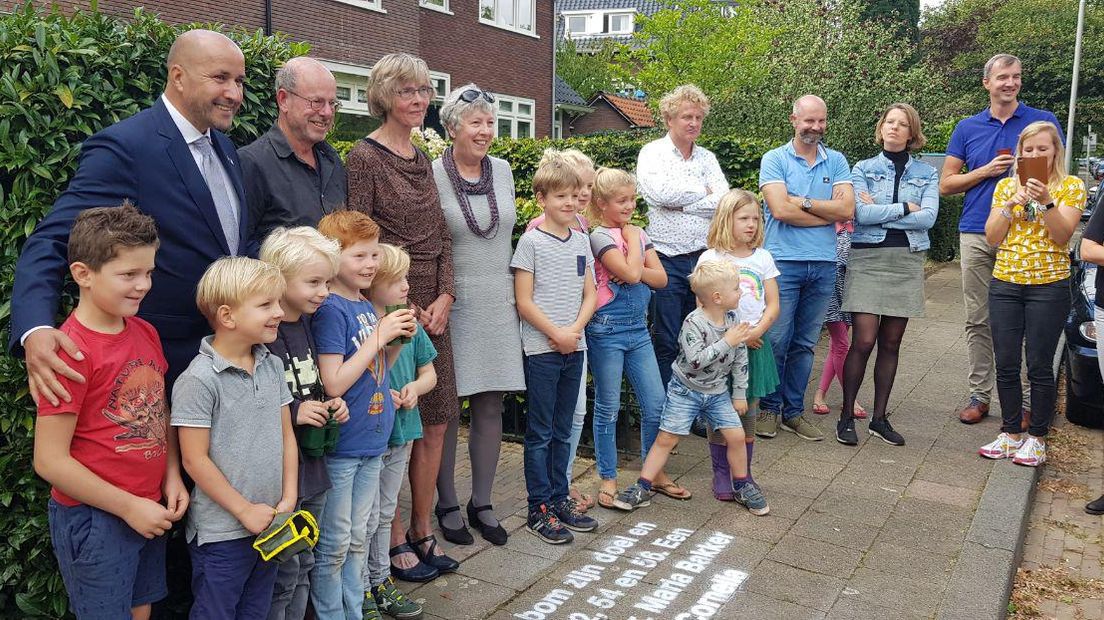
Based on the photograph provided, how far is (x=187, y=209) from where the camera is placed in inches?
116

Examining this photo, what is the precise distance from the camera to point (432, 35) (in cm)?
2206

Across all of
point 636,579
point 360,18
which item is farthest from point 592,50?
point 636,579

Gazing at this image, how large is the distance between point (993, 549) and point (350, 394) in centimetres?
319

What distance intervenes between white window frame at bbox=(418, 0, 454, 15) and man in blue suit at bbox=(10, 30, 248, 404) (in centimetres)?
1962

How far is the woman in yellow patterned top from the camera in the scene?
5.33m

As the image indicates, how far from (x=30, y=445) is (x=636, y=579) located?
248cm

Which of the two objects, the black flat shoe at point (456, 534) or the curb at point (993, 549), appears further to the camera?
the black flat shoe at point (456, 534)

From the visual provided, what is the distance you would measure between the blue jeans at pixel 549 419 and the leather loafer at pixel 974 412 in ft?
A: 11.8

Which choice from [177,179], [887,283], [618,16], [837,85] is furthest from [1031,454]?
[618,16]

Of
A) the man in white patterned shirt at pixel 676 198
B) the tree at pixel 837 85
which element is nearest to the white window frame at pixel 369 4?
the tree at pixel 837 85

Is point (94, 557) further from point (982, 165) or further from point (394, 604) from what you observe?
point (982, 165)

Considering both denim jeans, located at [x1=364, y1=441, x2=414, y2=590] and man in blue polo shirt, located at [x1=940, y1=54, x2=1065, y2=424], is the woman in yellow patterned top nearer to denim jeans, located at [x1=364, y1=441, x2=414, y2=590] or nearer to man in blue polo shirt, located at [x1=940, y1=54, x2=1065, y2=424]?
man in blue polo shirt, located at [x1=940, y1=54, x2=1065, y2=424]

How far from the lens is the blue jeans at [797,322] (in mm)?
5832

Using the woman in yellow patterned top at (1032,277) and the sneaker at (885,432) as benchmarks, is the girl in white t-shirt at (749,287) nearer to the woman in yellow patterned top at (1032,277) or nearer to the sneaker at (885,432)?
the sneaker at (885,432)
